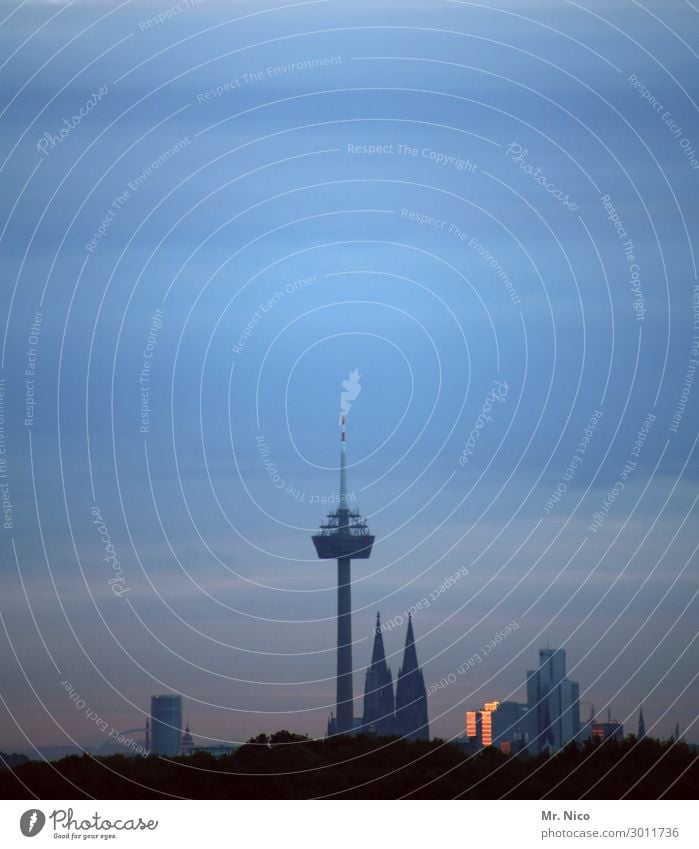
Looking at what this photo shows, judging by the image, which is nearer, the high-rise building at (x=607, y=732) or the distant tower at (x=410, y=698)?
the high-rise building at (x=607, y=732)

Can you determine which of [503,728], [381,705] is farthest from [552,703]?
[381,705]

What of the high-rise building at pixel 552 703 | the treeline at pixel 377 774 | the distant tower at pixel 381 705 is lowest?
the treeline at pixel 377 774

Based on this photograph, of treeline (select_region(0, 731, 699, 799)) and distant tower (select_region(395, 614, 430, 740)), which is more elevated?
distant tower (select_region(395, 614, 430, 740))

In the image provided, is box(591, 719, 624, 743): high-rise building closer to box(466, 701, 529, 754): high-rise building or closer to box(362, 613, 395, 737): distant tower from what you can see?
box(466, 701, 529, 754): high-rise building

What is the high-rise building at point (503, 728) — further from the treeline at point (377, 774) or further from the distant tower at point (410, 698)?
the distant tower at point (410, 698)

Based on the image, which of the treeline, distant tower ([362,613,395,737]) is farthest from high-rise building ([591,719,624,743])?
distant tower ([362,613,395,737])

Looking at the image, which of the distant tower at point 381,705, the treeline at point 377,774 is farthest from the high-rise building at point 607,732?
the distant tower at point 381,705
